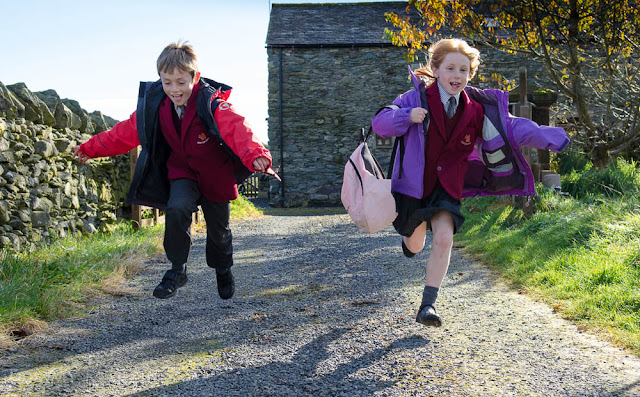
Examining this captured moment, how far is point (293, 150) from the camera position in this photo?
17.1 metres

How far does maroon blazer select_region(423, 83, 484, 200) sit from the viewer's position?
3.65 m

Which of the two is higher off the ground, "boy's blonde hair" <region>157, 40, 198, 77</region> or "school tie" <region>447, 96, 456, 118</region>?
"boy's blonde hair" <region>157, 40, 198, 77</region>

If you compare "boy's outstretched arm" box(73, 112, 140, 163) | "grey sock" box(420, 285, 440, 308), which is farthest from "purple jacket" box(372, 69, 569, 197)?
"boy's outstretched arm" box(73, 112, 140, 163)

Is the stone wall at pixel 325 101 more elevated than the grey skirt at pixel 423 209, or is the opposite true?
the stone wall at pixel 325 101

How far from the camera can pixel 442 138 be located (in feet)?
12.0

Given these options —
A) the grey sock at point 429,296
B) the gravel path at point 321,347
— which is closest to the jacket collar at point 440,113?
the grey sock at point 429,296

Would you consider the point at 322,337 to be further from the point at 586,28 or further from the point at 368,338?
the point at 586,28

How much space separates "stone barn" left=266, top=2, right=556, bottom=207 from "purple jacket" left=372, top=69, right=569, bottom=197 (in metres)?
13.1

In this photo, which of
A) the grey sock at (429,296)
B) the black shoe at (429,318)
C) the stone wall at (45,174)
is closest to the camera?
the black shoe at (429,318)

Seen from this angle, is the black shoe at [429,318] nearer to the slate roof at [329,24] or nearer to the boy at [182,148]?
the boy at [182,148]

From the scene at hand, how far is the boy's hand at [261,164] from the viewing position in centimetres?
344

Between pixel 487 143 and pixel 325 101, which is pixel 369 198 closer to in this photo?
pixel 487 143

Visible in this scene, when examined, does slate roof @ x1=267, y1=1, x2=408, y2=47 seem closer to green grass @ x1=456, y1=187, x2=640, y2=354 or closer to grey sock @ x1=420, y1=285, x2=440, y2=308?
green grass @ x1=456, y1=187, x2=640, y2=354

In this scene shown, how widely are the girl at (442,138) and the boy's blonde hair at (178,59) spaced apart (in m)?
1.23
